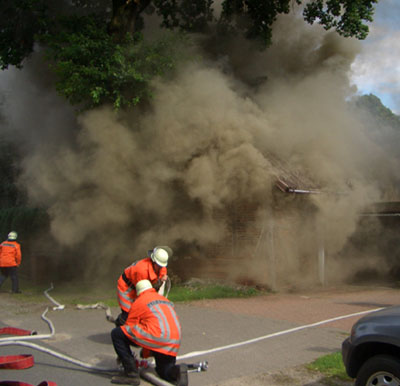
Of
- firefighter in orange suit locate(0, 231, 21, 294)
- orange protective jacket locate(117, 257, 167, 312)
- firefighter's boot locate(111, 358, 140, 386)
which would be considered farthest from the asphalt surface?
firefighter in orange suit locate(0, 231, 21, 294)

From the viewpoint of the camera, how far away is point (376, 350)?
12.7 feet

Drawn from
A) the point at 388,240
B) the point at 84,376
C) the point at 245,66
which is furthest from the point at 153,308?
the point at 245,66

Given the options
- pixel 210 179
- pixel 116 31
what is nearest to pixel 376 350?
pixel 210 179

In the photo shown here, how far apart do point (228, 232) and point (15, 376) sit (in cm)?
756

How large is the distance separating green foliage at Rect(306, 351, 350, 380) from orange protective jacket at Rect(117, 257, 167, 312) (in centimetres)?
215

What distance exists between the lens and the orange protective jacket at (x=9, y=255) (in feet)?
36.8

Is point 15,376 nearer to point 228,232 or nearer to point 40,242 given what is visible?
point 228,232

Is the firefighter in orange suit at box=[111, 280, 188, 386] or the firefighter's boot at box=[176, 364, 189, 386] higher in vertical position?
the firefighter in orange suit at box=[111, 280, 188, 386]

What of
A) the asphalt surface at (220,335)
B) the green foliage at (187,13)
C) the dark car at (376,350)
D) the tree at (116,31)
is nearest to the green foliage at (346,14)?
the tree at (116,31)

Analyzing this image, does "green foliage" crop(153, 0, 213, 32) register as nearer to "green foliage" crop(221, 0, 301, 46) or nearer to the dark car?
"green foliage" crop(221, 0, 301, 46)

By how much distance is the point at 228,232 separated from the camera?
38.4 ft

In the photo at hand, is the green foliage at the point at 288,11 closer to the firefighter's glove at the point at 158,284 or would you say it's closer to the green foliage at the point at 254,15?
the green foliage at the point at 254,15

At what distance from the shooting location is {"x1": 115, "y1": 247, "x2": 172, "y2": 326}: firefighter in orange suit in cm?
534

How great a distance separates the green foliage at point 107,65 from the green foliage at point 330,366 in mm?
7268
